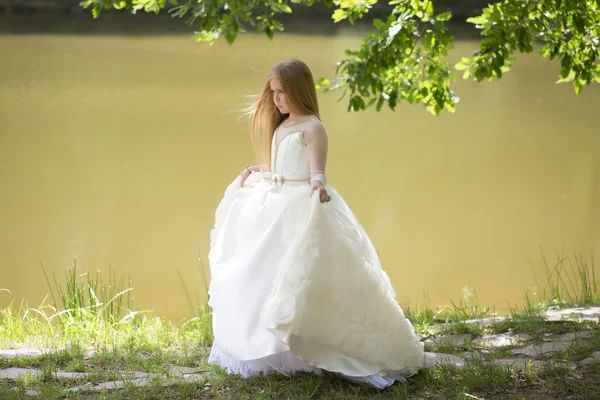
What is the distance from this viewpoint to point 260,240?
302cm

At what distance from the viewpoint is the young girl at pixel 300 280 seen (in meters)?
2.88

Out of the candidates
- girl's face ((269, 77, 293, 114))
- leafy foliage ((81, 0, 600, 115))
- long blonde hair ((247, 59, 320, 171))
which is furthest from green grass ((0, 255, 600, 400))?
leafy foliage ((81, 0, 600, 115))

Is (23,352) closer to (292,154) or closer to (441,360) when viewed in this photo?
(292,154)

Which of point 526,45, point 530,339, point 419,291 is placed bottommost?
point 419,291

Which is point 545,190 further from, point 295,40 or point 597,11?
point 295,40

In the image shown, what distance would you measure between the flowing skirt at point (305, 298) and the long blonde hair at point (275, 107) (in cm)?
26

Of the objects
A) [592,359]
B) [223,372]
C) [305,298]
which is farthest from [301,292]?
[592,359]

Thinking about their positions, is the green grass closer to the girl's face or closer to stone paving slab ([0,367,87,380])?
stone paving slab ([0,367,87,380])

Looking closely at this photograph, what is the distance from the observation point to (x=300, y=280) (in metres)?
2.84

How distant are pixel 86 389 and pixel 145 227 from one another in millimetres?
3978

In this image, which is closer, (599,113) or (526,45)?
(526,45)

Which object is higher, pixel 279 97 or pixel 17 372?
pixel 279 97

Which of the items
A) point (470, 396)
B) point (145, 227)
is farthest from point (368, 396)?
point (145, 227)

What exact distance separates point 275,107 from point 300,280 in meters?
0.80
